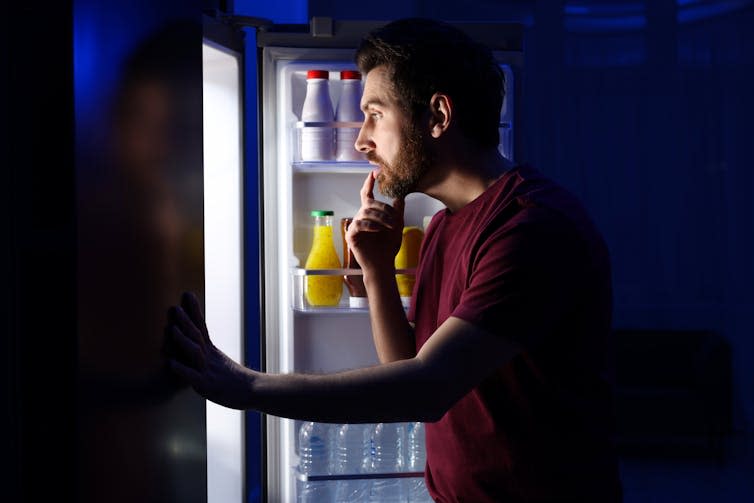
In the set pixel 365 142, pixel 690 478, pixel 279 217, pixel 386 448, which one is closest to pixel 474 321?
pixel 365 142

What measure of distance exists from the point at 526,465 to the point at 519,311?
235 millimetres

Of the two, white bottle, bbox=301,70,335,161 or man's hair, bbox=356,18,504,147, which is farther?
white bottle, bbox=301,70,335,161

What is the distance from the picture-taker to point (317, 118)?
2078mm

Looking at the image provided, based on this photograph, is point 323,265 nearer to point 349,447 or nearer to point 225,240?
point 225,240

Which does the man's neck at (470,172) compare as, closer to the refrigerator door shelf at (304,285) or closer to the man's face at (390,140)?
the man's face at (390,140)

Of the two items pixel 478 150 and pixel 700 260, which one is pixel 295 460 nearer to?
pixel 478 150

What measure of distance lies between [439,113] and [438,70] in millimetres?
71

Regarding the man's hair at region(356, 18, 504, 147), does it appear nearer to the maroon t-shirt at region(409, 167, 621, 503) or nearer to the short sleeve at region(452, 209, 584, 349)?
the maroon t-shirt at region(409, 167, 621, 503)

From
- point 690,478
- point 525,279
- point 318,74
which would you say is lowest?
point 690,478

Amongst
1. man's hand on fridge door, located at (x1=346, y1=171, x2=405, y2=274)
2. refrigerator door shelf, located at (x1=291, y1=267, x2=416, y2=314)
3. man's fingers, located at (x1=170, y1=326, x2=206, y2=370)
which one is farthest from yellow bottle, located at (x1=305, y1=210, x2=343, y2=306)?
man's fingers, located at (x1=170, y1=326, x2=206, y2=370)

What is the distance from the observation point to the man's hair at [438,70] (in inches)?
50.5

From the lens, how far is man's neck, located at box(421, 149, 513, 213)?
1287mm

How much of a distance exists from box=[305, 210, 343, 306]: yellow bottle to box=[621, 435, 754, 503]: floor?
1.97 meters

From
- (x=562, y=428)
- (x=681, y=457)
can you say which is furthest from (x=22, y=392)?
(x=681, y=457)
